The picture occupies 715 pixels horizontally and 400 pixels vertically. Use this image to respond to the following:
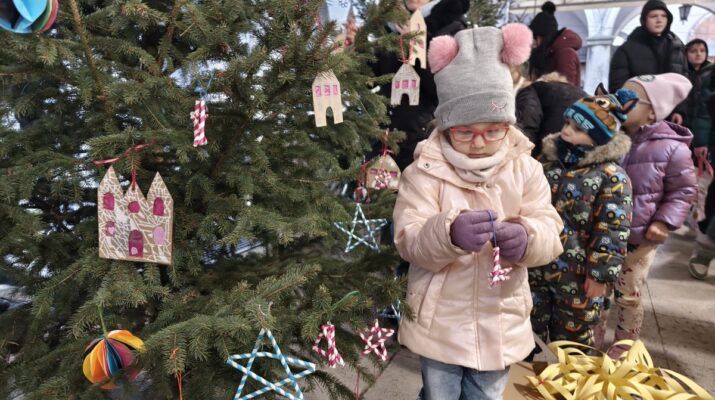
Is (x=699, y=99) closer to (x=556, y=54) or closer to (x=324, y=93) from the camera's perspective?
(x=556, y=54)

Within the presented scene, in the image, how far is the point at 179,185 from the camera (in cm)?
141

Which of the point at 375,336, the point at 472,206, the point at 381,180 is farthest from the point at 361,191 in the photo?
the point at 375,336

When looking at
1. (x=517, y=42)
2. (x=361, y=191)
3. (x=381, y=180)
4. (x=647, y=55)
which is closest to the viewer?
(x=517, y=42)

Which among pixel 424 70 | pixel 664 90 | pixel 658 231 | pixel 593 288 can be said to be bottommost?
pixel 593 288

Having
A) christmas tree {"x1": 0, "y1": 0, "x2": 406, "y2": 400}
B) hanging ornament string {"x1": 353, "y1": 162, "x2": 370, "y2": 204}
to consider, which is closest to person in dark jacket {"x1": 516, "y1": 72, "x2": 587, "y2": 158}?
hanging ornament string {"x1": 353, "y1": 162, "x2": 370, "y2": 204}

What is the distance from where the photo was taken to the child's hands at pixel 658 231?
7.50ft

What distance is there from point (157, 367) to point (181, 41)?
106cm

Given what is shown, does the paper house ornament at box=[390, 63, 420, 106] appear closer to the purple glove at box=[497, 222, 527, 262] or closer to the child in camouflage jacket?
the child in camouflage jacket

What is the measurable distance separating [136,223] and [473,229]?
2.94ft

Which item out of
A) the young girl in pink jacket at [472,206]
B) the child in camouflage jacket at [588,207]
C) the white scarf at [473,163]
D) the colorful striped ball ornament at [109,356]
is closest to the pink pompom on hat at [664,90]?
the child in camouflage jacket at [588,207]

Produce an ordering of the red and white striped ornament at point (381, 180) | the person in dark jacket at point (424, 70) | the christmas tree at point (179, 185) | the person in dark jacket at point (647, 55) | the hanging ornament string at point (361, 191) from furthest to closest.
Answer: the person in dark jacket at point (647, 55), the person in dark jacket at point (424, 70), the red and white striped ornament at point (381, 180), the hanging ornament string at point (361, 191), the christmas tree at point (179, 185)

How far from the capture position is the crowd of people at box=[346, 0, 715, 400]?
1.34 metres

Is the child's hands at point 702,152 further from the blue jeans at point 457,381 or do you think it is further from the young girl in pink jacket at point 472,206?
the blue jeans at point 457,381

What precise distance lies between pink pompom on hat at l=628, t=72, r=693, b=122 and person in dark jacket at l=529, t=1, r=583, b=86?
0.82 m
